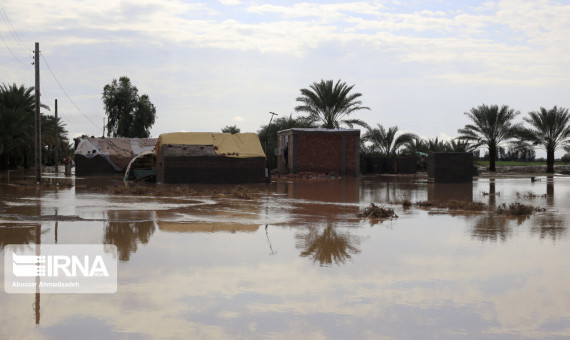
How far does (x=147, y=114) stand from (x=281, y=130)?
2136 cm

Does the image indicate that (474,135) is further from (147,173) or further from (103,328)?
(103,328)

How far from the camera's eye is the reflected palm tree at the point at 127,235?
29.6 feet

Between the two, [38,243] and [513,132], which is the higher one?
[513,132]

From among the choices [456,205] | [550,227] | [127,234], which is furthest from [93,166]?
[550,227]

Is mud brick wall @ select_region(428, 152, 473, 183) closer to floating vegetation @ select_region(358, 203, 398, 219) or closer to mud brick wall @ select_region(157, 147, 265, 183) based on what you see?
mud brick wall @ select_region(157, 147, 265, 183)

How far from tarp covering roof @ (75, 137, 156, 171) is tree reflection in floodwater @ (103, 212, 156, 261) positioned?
2957 cm

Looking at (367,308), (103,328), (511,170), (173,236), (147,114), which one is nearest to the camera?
(103,328)

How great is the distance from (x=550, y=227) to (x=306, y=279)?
6963 mm

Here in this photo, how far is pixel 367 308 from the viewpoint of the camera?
5848mm

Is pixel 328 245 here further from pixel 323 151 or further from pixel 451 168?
pixel 323 151

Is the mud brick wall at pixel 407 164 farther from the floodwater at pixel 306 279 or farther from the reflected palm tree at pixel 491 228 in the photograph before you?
the floodwater at pixel 306 279

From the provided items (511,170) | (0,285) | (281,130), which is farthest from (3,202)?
(511,170)

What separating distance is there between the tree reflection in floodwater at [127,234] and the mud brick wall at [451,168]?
23.5 metres

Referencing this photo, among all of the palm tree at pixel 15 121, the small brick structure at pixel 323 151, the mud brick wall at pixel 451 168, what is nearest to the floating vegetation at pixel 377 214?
the mud brick wall at pixel 451 168
